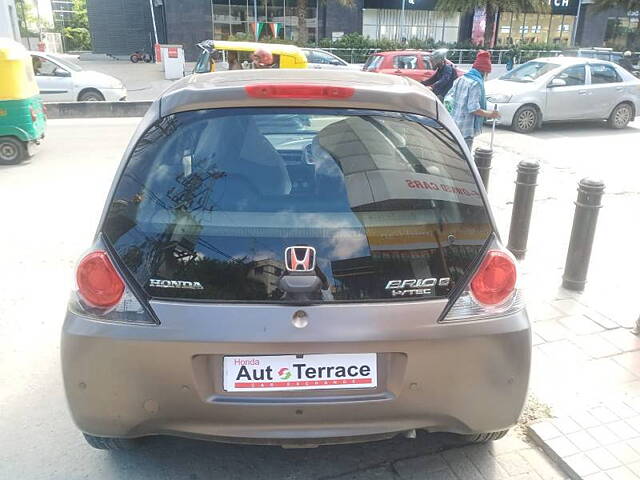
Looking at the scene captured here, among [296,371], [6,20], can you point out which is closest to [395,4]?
[6,20]

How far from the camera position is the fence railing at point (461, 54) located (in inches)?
1175

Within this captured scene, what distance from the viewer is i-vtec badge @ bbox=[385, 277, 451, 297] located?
2141mm

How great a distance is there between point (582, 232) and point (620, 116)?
10.7 m

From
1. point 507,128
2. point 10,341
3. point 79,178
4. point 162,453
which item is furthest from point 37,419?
point 507,128

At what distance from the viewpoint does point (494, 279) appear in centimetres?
228

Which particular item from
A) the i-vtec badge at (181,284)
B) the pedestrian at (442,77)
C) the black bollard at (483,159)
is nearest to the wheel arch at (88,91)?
the pedestrian at (442,77)

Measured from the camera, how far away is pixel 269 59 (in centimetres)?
1085

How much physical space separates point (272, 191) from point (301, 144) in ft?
2.37

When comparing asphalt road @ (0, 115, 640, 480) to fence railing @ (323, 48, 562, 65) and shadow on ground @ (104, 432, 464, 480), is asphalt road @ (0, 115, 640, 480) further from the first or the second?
fence railing @ (323, 48, 562, 65)

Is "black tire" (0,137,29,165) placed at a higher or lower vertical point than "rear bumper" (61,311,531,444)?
lower

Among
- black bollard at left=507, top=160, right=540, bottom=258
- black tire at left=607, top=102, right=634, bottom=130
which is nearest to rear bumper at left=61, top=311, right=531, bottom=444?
black bollard at left=507, top=160, right=540, bottom=258

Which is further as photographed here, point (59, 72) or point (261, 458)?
point (59, 72)

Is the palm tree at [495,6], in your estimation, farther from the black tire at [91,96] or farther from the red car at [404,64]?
the black tire at [91,96]

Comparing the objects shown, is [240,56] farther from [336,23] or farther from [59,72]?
[336,23]
